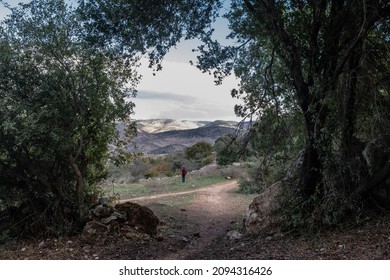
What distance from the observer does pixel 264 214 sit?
9727 millimetres

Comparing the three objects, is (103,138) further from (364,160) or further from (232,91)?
(364,160)

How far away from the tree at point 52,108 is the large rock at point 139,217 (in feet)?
3.80

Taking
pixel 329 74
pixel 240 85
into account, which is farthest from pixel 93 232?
pixel 329 74

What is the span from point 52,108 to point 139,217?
3623 millimetres

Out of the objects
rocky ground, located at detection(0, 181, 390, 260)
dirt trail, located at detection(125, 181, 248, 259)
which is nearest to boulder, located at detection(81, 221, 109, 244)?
rocky ground, located at detection(0, 181, 390, 260)

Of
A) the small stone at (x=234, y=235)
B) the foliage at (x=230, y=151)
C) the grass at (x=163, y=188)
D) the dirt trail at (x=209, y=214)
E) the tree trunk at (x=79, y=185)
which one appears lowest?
the dirt trail at (x=209, y=214)

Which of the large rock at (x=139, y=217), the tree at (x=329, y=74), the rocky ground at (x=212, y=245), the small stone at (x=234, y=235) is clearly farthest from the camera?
the large rock at (x=139, y=217)

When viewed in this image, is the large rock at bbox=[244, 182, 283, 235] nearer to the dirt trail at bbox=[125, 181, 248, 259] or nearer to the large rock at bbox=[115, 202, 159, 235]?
the dirt trail at bbox=[125, 181, 248, 259]

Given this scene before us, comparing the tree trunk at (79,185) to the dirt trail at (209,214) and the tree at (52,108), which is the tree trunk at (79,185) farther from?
the dirt trail at (209,214)

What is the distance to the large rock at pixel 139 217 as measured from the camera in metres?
10.1

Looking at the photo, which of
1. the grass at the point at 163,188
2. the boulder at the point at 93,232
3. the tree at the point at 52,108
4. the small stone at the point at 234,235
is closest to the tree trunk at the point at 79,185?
the tree at the point at 52,108

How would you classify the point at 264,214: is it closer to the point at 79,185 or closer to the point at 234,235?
the point at 234,235

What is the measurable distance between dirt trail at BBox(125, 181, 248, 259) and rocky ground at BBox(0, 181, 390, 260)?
0.08 ft

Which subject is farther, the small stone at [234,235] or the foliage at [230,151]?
the small stone at [234,235]
